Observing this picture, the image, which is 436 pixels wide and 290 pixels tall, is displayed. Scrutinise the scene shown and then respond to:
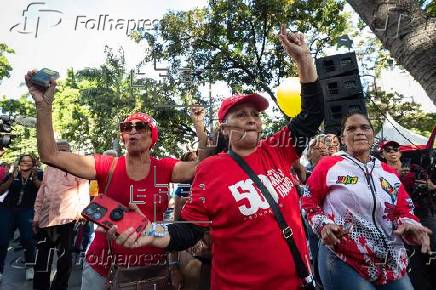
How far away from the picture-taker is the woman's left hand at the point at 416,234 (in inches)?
80.0

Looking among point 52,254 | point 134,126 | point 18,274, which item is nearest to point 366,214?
point 134,126

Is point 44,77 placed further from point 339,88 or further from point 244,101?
point 339,88

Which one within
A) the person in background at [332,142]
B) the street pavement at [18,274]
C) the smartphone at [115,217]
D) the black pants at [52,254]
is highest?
the person in background at [332,142]

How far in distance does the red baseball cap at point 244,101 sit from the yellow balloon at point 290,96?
2.91 metres

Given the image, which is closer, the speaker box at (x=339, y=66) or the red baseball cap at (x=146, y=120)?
the red baseball cap at (x=146, y=120)

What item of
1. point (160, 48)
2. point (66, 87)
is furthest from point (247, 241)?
point (66, 87)

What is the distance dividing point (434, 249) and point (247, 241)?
2590 mm

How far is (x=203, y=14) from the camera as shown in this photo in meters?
12.6

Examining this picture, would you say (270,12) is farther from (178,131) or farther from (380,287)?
(380,287)

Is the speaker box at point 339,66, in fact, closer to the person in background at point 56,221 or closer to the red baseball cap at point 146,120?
the red baseball cap at point 146,120

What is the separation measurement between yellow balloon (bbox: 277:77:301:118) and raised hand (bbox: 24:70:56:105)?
3.52 m

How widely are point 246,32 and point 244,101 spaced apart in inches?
456

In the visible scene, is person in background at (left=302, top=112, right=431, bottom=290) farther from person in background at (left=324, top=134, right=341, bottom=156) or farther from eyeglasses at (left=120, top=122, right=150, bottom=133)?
person in background at (left=324, top=134, right=341, bottom=156)

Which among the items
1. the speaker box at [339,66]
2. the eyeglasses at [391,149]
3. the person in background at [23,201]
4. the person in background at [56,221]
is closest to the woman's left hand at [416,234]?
the eyeglasses at [391,149]
